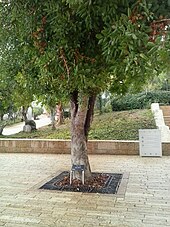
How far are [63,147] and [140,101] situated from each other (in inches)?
321

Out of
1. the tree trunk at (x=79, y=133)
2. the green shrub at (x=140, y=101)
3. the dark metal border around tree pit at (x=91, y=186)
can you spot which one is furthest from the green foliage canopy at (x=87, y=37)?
the green shrub at (x=140, y=101)

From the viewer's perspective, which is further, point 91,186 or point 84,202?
point 91,186

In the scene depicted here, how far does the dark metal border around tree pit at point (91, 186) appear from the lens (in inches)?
199

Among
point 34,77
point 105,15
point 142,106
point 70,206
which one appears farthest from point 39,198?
point 142,106

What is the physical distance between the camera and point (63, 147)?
864 centimetres

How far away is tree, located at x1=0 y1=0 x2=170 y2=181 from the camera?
2.07m

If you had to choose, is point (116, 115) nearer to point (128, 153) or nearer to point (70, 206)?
point (128, 153)

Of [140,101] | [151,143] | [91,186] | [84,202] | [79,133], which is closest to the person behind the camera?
[84,202]

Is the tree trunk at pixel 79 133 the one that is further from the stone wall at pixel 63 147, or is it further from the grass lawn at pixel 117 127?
the grass lawn at pixel 117 127

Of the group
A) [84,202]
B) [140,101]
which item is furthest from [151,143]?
[140,101]

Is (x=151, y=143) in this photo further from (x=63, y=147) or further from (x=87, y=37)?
(x=87, y=37)

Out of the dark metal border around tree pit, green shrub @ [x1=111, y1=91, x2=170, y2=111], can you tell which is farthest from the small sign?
green shrub @ [x1=111, y1=91, x2=170, y2=111]

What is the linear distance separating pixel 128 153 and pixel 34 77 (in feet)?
14.8

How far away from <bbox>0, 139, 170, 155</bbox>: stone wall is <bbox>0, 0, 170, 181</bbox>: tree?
157 inches
